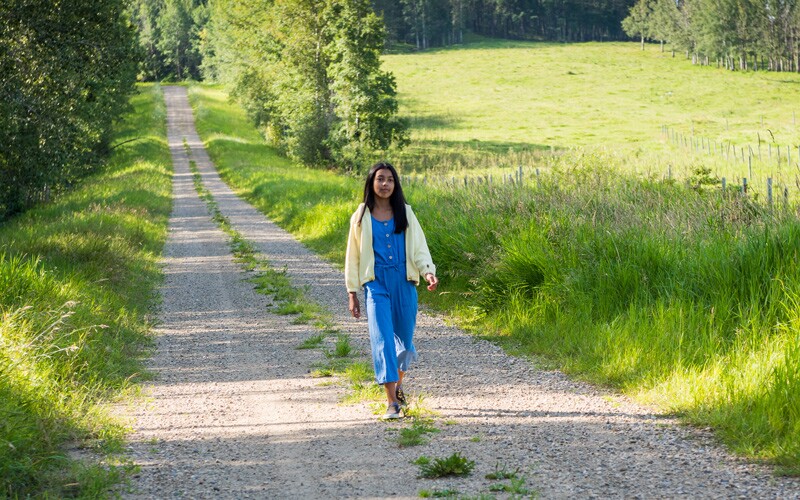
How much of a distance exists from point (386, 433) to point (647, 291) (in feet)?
12.9

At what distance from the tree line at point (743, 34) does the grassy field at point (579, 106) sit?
414 cm

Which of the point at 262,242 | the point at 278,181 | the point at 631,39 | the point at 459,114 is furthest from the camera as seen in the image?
the point at 631,39

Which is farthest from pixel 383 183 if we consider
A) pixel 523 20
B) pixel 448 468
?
Result: pixel 523 20

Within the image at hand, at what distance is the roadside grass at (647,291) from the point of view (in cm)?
600

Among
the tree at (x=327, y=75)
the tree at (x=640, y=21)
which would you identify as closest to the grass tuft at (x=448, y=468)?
the tree at (x=327, y=75)

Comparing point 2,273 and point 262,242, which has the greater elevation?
point 2,273

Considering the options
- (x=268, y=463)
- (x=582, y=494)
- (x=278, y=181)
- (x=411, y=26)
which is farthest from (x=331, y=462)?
(x=411, y=26)

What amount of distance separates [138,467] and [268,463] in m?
0.86

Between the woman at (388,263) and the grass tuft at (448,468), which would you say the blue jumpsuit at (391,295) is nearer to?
the woman at (388,263)

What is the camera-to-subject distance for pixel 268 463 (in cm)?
550

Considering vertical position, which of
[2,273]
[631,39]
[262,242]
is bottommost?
[262,242]

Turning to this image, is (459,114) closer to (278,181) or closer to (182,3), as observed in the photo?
(278,181)

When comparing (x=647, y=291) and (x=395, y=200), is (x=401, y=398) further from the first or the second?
(x=647, y=291)

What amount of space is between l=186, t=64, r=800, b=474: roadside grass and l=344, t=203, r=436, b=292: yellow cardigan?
2.04m
